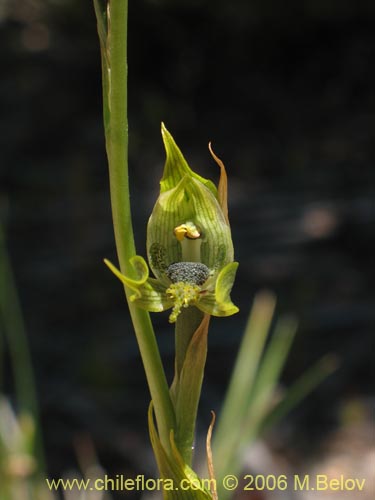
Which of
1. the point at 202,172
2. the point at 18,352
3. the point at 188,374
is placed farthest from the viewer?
the point at 202,172

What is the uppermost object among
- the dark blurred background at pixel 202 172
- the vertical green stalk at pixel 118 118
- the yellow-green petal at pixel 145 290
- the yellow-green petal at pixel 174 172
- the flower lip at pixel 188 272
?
the vertical green stalk at pixel 118 118

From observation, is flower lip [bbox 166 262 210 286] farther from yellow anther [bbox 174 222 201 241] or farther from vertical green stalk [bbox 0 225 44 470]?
vertical green stalk [bbox 0 225 44 470]

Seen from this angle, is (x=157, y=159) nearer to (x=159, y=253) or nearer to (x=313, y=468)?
(x=313, y=468)

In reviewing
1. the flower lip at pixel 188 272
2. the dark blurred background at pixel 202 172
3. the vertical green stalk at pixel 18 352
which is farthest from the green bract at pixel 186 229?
the dark blurred background at pixel 202 172

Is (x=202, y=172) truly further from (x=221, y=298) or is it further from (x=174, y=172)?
(x=221, y=298)

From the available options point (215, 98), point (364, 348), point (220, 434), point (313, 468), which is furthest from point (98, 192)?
point (220, 434)

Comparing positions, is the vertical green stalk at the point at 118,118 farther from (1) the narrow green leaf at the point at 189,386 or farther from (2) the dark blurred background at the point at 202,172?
(2) the dark blurred background at the point at 202,172

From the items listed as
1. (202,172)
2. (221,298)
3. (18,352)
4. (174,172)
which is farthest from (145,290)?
(202,172)
